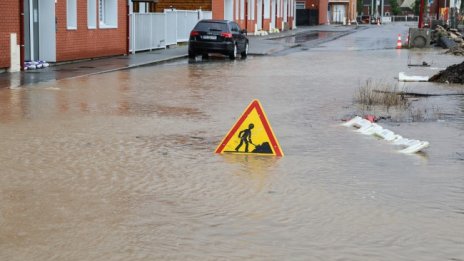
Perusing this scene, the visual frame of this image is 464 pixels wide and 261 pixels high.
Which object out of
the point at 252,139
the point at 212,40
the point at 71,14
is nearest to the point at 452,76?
the point at 71,14

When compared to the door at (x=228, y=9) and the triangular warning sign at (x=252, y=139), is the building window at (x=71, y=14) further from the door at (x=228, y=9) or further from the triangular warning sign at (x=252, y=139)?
the door at (x=228, y=9)

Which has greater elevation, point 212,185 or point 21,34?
point 21,34

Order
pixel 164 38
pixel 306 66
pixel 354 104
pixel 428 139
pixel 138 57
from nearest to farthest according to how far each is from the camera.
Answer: pixel 428 139 → pixel 354 104 → pixel 306 66 → pixel 138 57 → pixel 164 38

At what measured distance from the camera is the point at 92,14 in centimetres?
2845

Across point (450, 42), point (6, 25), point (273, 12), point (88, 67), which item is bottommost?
point (88, 67)

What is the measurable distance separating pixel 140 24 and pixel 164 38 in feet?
12.8

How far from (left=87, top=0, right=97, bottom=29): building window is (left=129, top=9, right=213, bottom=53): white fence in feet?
11.1

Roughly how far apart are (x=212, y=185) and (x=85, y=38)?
2034 centimetres

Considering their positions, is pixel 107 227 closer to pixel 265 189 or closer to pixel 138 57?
pixel 265 189

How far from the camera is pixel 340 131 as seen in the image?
12.2 metres

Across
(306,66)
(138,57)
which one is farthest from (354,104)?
(138,57)

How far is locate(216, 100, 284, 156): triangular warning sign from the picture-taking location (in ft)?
32.3

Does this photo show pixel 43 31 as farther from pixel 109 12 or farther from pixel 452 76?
pixel 452 76

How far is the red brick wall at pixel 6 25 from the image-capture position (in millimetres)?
21844
